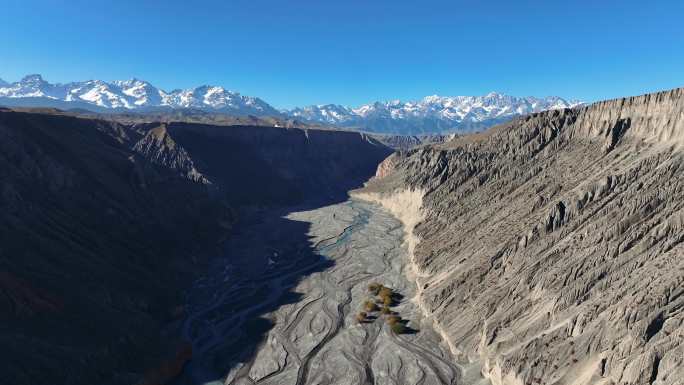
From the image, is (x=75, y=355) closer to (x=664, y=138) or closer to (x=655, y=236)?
(x=655, y=236)

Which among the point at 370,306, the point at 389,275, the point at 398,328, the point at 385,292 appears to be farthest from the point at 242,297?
the point at 398,328

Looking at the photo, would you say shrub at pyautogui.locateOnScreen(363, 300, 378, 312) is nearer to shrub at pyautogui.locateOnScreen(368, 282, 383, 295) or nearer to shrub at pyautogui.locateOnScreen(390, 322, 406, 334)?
shrub at pyautogui.locateOnScreen(368, 282, 383, 295)

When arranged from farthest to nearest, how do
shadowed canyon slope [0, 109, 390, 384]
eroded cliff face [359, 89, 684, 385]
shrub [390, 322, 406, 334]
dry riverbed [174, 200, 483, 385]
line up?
shrub [390, 322, 406, 334] → dry riverbed [174, 200, 483, 385] → shadowed canyon slope [0, 109, 390, 384] → eroded cliff face [359, 89, 684, 385]

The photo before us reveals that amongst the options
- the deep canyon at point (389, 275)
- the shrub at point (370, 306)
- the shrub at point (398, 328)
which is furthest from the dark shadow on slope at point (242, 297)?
the shrub at point (398, 328)

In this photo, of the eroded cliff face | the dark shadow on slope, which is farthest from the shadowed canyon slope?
the eroded cliff face

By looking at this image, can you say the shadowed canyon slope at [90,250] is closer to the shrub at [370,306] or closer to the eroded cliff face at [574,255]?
the shrub at [370,306]
